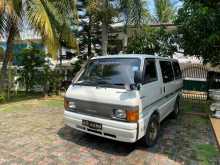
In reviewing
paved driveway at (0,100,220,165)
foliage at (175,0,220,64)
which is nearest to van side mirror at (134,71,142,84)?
paved driveway at (0,100,220,165)

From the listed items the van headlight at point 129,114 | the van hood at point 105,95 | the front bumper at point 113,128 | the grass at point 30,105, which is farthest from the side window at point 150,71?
the grass at point 30,105

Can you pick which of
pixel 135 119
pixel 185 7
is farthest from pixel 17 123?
pixel 185 7

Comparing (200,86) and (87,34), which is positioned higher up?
(87,34)

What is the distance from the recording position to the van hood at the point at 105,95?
4543 millimetres

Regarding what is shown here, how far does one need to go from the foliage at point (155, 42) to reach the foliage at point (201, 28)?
145 cm

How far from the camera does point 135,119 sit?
4496 mm

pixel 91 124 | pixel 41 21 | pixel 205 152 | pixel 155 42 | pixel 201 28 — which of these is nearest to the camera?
pixel 91 124

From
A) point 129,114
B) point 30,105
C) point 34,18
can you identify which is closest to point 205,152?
point 129,114

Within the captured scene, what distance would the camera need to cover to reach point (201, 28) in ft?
24.8

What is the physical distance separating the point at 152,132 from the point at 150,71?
1.45 meters

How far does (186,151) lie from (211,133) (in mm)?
1719

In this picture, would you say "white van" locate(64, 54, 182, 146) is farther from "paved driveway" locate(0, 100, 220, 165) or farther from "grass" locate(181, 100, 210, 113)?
"grass" locate(181, 100, 210, 113)

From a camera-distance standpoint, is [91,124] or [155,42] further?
[155,42]

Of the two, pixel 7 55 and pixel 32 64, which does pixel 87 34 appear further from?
pixel 7 55
